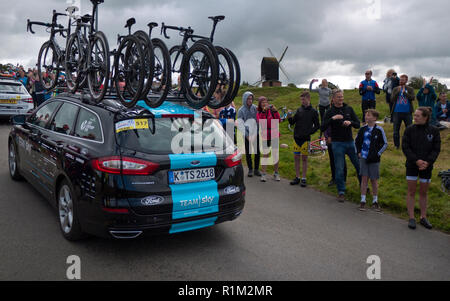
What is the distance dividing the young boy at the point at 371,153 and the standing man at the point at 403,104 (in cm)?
425

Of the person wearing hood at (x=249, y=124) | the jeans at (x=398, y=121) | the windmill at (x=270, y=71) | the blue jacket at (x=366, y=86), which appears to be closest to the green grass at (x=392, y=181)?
the jeans at (x=398, y=121)

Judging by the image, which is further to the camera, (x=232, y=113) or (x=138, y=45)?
(x=232, y=113)

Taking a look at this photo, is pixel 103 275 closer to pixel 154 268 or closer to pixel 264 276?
pixel 154 268

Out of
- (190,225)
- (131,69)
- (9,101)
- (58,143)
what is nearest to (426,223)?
(190,225)

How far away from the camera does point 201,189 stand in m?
4.04

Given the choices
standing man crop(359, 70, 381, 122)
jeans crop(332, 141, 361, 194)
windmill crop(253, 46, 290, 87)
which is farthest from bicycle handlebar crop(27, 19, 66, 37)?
windmill crop(253, 46, 290, 87)

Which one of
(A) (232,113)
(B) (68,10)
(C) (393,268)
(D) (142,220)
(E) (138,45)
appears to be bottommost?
(C) (393,268)

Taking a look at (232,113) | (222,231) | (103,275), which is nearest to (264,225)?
(222,231)

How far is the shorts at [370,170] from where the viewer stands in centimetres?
626

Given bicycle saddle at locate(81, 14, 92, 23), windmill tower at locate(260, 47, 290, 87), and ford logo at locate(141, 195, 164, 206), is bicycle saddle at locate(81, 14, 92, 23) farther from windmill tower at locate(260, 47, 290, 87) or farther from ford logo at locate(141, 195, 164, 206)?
windmill tower at locate(260, 47, 290, 87)

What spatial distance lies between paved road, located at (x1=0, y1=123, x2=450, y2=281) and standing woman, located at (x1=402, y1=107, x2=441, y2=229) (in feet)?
1.16

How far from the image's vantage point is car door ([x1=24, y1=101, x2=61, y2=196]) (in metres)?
5.23

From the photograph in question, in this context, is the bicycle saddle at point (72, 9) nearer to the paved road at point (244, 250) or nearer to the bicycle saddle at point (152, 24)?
the bicycle saddle at point (152, 24)

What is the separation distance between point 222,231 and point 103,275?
1721 mm
